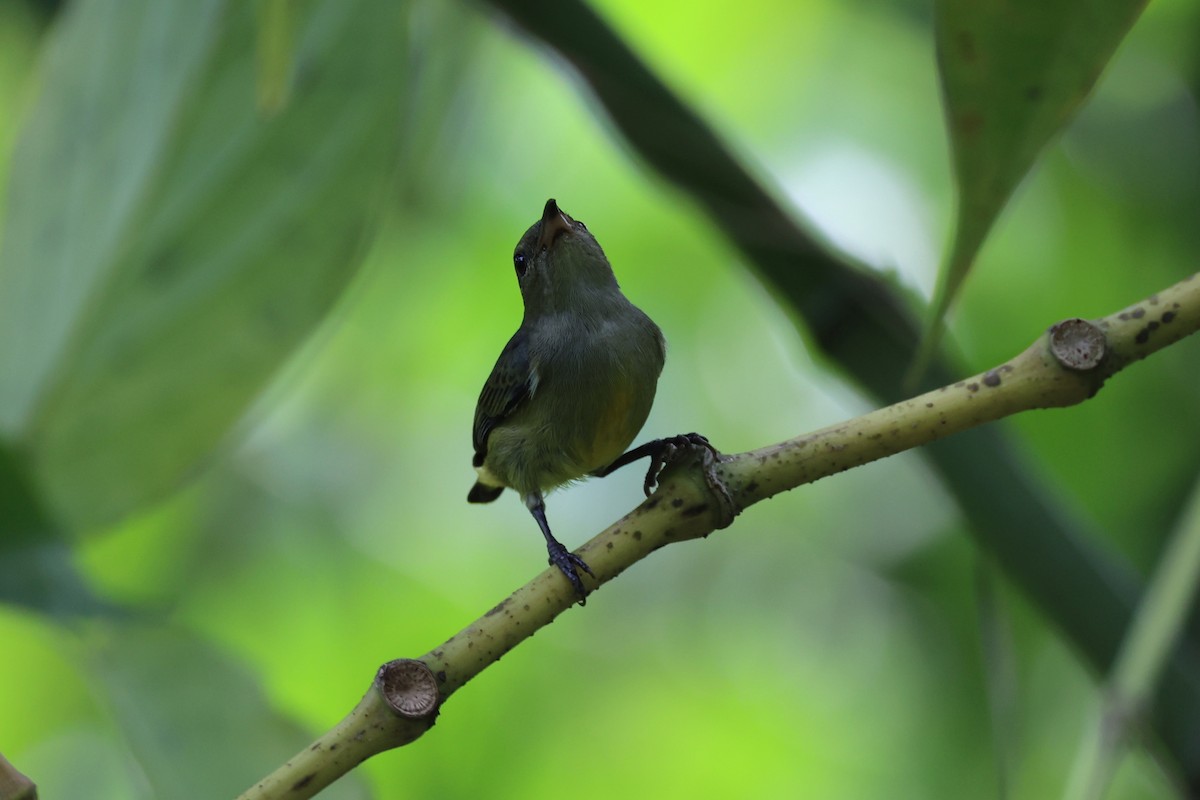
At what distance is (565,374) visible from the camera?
1666 millimetres

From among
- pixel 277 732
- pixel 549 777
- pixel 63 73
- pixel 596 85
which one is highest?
pixel 63 73

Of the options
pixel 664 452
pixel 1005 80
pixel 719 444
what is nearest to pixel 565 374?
pixel 664 452

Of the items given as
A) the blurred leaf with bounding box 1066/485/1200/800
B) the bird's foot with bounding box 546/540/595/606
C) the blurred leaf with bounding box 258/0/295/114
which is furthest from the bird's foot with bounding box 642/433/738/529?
the blurred leaf with bounding box 258/0/295/114

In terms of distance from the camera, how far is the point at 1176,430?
8.51ft

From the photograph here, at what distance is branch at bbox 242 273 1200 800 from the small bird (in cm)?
56

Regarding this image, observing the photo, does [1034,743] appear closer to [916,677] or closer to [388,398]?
[916,677]

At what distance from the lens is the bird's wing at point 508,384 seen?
1.74 metres

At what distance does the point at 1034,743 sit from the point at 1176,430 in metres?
0.86

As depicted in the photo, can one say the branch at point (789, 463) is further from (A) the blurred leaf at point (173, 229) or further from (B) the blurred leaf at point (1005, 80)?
(A) the blurred leaf at point (173, 229)

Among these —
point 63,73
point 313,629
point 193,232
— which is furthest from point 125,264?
point 313,629

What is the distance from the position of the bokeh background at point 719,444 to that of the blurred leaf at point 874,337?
50.1 inches

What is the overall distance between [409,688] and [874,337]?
72 cm

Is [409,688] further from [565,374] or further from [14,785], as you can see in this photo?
[565,374]

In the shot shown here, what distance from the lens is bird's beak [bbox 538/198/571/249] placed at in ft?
5.24
